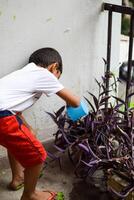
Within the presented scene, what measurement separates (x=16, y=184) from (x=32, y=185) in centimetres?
31

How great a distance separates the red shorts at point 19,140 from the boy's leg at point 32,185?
0.16 feet

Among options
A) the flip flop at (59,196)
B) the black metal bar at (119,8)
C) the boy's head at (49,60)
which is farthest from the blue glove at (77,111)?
the black metal bar at (119,8)

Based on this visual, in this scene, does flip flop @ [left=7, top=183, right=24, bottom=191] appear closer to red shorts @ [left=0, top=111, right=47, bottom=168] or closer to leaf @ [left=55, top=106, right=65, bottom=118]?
red shorts @ [left=0, top=111, right=47, bottom=168]

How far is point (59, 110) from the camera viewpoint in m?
2.94

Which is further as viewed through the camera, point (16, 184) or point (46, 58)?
point (16, 184)

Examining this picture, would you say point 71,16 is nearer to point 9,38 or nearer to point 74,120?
point 9,38

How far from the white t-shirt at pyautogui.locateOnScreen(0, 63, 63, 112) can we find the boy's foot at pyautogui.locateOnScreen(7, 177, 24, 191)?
636 millimetres

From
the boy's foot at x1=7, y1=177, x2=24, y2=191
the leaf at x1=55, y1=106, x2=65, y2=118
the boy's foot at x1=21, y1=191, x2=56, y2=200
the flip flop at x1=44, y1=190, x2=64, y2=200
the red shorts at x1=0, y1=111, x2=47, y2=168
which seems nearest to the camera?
the red shorts at x1=0, y1=111, x2=47, y2=168

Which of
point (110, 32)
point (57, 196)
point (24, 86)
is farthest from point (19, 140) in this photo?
point (110, 32)

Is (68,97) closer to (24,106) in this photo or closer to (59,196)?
(24,106)

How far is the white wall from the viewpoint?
271cm

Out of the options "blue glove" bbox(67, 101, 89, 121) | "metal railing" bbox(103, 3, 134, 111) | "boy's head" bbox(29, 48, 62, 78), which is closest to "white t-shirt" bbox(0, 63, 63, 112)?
"boy's head" bbox(29, 48, 62, 78)

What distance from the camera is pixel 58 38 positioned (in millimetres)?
2906

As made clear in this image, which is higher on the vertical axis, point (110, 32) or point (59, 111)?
point (110, 32)
